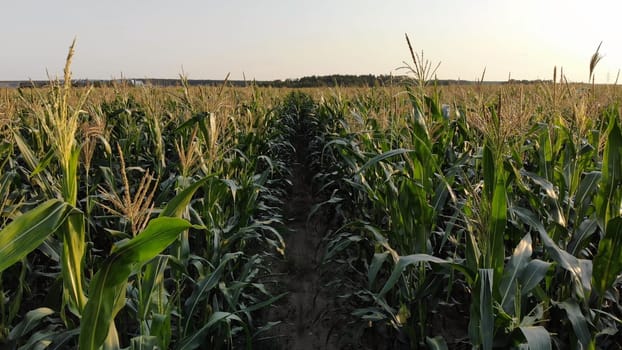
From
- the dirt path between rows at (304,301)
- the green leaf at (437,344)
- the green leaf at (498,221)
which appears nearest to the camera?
the green leaf at (498,221)

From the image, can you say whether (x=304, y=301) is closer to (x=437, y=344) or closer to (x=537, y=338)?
(x=437, y=344)

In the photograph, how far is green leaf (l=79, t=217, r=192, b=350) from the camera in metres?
1.15

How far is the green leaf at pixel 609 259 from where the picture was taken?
1972mm

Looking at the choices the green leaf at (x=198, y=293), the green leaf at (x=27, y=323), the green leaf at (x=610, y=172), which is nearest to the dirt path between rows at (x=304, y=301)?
the green leaf at (x=198, y=293)

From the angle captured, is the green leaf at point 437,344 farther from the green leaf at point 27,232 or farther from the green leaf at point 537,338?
the green leaf at point 27,232

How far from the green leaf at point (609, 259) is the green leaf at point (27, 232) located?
6.95 ft

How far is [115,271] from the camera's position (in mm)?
1190

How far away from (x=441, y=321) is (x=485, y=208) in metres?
1.86

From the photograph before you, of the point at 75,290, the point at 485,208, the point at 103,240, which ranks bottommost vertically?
the point at 103,240

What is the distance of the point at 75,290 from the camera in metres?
1.47

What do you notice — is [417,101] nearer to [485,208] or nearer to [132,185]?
[485,208]

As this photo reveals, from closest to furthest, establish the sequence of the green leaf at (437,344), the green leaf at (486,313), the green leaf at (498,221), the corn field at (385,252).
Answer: the corn field at (385,252)
the green leaf at (486,313)
the green leaf at (498,221)
the green leaf at (437,344)

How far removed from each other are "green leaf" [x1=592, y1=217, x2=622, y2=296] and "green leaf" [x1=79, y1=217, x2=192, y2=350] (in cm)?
185

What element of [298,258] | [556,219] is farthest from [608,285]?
[298,258]
